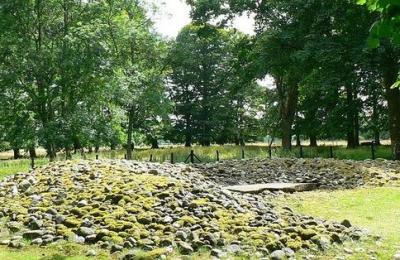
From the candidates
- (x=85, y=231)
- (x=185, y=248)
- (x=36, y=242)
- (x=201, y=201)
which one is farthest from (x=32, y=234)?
(x=201, y=201)

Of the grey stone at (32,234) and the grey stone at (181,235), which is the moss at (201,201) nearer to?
the grey stone at (181,235)

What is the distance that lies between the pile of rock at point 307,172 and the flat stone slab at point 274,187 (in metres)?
0.88

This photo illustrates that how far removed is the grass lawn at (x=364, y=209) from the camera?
852 centimetres

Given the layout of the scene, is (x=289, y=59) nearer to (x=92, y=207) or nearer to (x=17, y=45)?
(x=17, y=45)

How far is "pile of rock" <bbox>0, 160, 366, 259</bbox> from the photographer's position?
8.34 m

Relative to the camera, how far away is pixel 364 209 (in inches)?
476

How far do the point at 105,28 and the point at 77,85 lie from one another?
3.45m

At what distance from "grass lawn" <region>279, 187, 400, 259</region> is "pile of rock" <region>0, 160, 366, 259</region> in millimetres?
632

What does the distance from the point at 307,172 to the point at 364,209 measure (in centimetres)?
585

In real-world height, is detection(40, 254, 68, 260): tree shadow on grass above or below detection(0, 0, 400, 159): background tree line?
below

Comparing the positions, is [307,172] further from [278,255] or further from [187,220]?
[278,255]

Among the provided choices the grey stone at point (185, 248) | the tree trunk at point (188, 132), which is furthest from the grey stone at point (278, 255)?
the tree trunk at point (188, 132)

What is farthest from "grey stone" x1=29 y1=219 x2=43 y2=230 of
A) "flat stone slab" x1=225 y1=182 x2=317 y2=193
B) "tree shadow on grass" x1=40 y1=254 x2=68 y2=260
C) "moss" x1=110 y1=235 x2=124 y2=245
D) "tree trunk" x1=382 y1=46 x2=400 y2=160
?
"tree trunk" x1=382 y1=46 x2=400 y2=160

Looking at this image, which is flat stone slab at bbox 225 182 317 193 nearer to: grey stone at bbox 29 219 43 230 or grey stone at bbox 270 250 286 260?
grey stone at bbox 270 250 286 260
